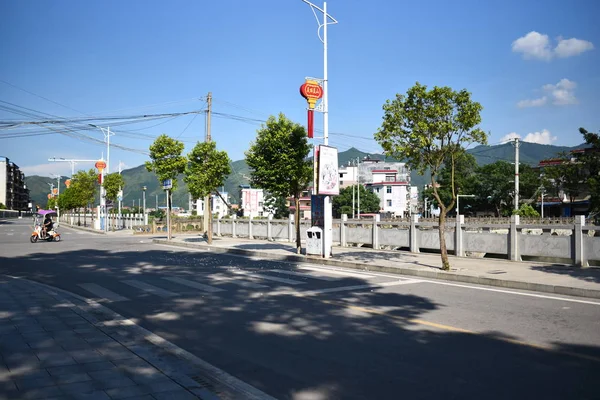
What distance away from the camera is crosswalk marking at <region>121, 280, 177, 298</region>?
10.3 metres

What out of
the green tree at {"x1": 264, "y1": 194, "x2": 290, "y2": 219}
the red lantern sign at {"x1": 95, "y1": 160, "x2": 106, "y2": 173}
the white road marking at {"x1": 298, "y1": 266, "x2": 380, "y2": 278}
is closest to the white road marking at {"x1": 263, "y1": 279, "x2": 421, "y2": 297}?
the white road marking at {"x1": 298, "y1": 266, "x2": 380, "y2": 278}

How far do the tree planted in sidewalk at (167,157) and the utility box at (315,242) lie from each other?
605 inches

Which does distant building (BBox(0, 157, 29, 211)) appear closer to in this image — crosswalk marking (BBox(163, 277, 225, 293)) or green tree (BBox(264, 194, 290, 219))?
green tree (BBox(264, 194, 290, 219))

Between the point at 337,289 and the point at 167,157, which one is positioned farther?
the point at 167,157

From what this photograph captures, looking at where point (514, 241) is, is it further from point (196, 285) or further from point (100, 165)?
point (100, 165)

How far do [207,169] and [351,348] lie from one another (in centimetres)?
2157

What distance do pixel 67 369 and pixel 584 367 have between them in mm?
5639

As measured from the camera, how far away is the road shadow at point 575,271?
12.4 m

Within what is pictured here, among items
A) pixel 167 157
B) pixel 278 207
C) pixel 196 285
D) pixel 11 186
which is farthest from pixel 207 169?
pixel 11 186

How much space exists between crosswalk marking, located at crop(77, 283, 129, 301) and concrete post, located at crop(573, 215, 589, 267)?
42.6ft

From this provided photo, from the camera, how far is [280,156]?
20422 millimetres

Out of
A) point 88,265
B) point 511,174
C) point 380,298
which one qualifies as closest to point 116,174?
point 88,265

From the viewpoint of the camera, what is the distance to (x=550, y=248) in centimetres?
1572

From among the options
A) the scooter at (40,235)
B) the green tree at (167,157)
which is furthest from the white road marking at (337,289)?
the scooter at (40,235)
